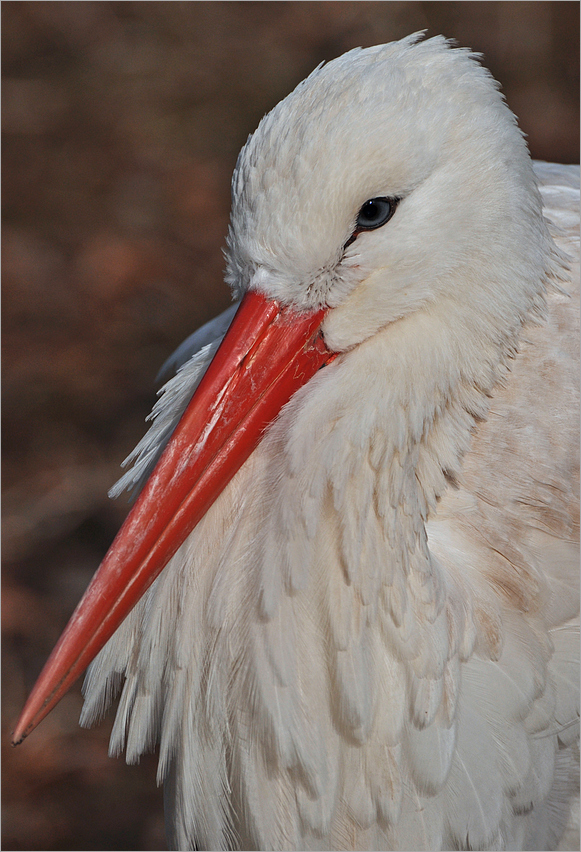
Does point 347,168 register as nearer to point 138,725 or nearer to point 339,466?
point 339,466

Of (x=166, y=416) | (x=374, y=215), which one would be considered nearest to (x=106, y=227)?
(x=166, y=416)

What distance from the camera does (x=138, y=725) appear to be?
137 cm

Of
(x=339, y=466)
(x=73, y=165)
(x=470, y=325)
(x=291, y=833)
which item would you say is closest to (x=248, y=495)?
(x=339, y=466)

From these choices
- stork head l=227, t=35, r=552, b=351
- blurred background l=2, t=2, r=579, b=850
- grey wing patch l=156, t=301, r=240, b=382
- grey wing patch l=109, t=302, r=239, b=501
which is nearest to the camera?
stork head l=227, t=35, r=552, b=351

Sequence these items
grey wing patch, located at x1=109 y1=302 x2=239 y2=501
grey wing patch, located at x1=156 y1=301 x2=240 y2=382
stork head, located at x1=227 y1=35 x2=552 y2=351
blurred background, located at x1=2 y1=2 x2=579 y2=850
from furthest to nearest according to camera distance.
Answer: blurred background, located at x1=2 y1=2 x2=579 y2=850, grey wing patch, located at x1=156 y1=301 x2=240 y2=382, grey wing patch, located at x1=109 y1=302 x2=239 y2=501, stork head, located at x1=227 y1=35 x2=552 y2=351

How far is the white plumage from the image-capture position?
45.8 inches

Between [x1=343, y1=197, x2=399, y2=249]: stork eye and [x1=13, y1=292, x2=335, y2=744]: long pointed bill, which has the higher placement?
[x1=343, y1=197, x2=399, y2=249]: stork eye

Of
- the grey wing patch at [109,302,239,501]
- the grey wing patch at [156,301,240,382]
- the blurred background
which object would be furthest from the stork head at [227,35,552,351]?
the blurred background

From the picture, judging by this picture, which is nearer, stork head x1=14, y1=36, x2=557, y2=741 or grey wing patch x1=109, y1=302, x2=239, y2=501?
stork head x1=14, y1=36, x2=557, y2=741

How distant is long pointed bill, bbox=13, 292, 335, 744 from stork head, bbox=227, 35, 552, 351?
0.18ft

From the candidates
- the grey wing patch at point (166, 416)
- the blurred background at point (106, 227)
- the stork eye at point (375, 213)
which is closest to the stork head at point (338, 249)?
the stork eye at point (375, 213)

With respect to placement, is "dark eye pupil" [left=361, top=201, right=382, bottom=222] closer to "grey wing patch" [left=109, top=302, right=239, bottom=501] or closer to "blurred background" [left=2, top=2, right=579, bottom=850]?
"grey wing patch" [left=109, top=302, right=239, bottom=501]

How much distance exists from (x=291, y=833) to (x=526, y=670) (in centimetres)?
45

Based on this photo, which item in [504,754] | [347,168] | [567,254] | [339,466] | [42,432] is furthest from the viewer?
[42,432]
